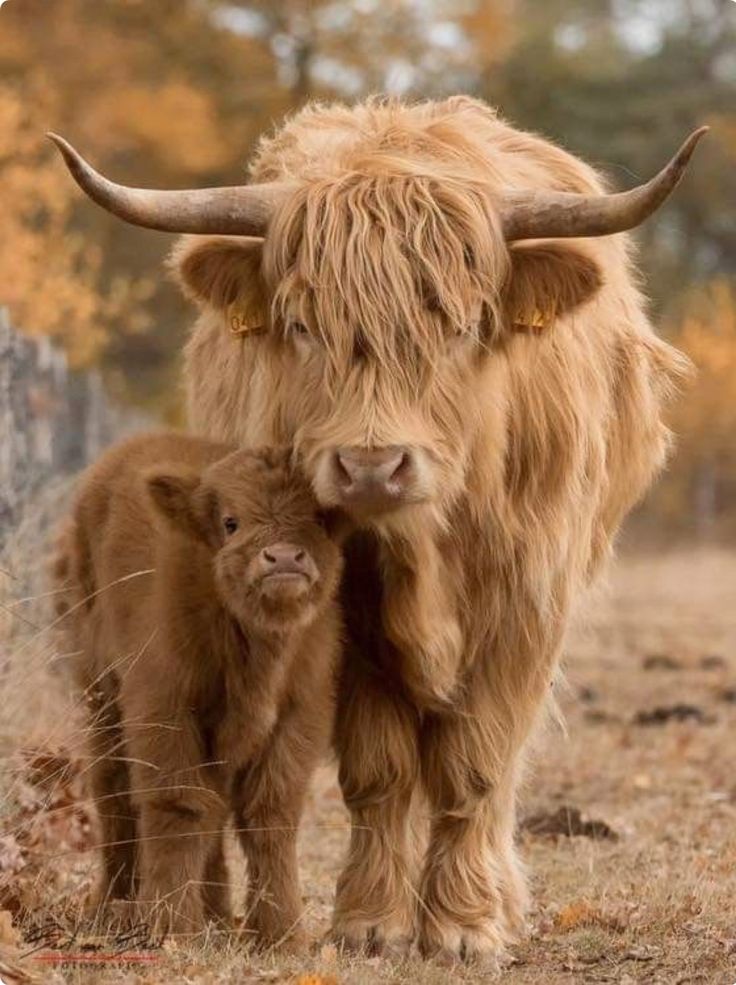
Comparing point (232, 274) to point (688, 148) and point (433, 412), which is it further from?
point (688, 148)

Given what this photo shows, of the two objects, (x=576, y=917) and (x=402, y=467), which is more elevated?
(x=402, y=467)

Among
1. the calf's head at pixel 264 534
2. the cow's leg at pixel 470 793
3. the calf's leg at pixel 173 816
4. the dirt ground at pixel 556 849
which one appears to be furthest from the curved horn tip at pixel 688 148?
the dirt ground at pixel 556 849

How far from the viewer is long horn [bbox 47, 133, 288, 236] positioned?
5.17 meters

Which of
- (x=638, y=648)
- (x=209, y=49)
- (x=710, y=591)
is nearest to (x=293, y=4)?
(x=209, y=49)

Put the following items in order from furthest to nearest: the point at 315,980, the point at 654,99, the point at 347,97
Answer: the point at 654,99, the point at 347,97, the point at 315,980

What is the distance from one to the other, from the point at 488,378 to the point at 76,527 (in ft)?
4.44

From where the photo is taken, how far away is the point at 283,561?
4699 mm

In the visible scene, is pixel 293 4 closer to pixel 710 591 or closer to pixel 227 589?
pixel 710 591

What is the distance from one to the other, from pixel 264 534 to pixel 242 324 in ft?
3.00

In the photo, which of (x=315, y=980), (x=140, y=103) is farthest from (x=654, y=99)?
(x=315, y=980)

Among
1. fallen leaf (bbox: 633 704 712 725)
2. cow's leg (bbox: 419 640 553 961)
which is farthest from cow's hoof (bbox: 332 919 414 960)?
fallen leaf (bbox: 633 704 712 725)

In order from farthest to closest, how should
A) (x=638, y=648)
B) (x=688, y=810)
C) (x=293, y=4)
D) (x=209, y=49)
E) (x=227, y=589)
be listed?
(x=209, y=49) → (x=293, y=4) → (x=638, y=648) → (x=688, y=810) → (x=227, y=589)

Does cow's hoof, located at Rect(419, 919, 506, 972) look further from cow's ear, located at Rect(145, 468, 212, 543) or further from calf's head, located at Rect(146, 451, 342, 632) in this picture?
cow's ear, located at Rect(145, 468, 212, 543)

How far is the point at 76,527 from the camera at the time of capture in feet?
19.0
